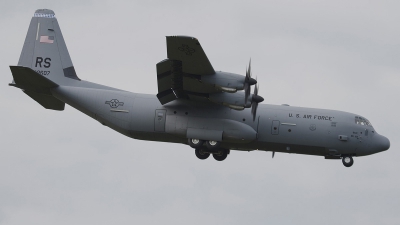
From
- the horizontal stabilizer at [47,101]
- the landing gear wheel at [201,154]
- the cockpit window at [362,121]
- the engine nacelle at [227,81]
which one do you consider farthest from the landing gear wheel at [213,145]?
the horizontal stabilizer at [47,101]

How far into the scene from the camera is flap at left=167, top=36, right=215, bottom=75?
29830 mm

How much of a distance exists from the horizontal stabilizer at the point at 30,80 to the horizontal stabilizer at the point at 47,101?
1.94 ft

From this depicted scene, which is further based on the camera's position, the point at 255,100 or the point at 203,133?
the point at 203,133

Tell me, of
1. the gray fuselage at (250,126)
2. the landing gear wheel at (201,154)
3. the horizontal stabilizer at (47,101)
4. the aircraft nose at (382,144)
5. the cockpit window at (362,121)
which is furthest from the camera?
the horizontal stabilizer at (47,101)

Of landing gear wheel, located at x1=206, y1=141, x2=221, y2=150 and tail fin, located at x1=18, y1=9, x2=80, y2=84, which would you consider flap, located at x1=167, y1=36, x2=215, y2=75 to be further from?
tail fin, located at x1=18, y1=9, x2=80, y2=84

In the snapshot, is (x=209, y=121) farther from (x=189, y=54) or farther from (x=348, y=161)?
(x=348, y=161)

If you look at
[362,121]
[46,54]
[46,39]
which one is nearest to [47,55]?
[46,54]

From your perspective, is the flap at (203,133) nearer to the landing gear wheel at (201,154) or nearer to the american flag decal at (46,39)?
the landing gear wheel at (201,154)

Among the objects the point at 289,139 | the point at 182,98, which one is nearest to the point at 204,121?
the point at 182,98

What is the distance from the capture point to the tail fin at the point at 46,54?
37.0m

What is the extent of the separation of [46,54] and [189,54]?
32.8ft

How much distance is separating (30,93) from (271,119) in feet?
39.7

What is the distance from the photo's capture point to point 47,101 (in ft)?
121

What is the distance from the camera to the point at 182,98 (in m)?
34.8
